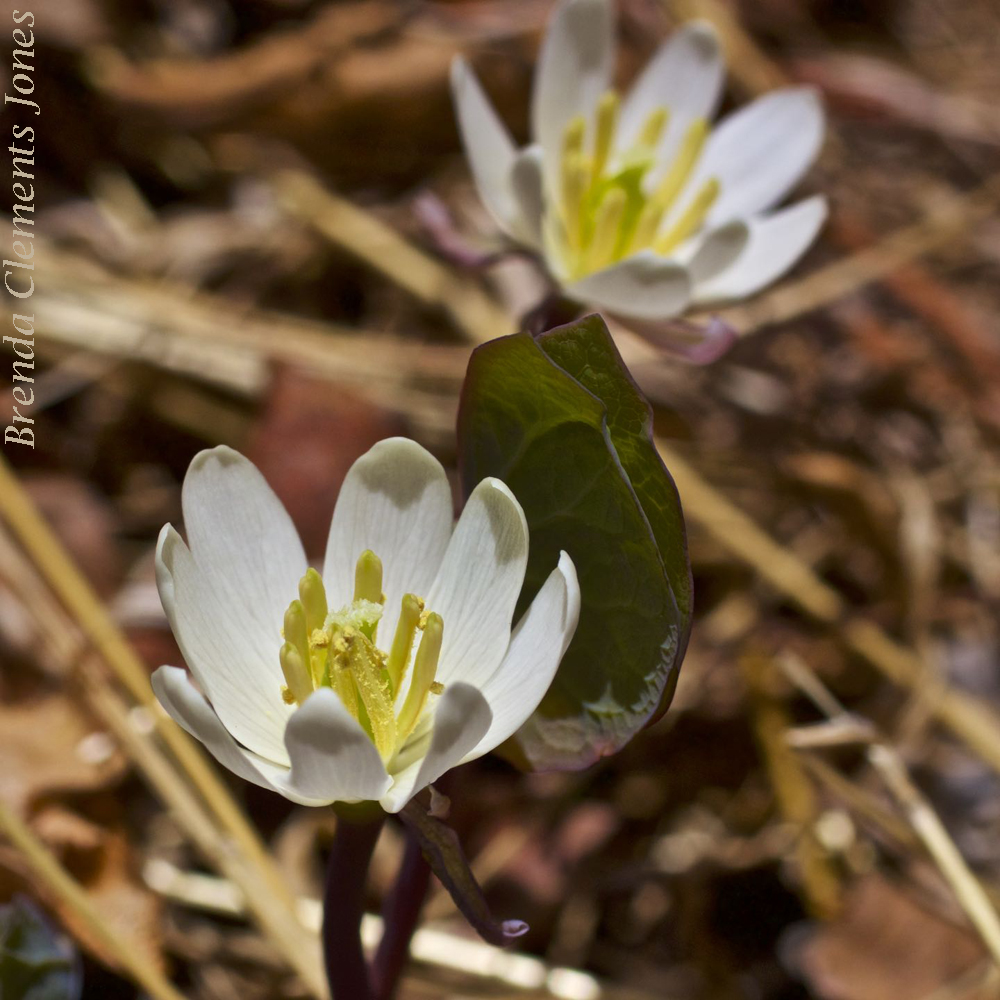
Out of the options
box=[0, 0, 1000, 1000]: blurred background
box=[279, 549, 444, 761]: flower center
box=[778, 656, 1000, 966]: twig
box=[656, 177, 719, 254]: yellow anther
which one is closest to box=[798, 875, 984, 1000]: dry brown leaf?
box=[0, 0, 1000, 1000]: blurred background

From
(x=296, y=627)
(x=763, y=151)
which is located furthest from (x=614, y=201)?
(x=296, y=627)

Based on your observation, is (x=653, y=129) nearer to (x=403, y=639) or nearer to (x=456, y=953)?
(x=403, y=639)

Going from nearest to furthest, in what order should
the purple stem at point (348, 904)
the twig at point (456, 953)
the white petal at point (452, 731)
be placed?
the white petal at point (452, 731) → the purple stem at point (348, 904) → the twig at point (456, 953)

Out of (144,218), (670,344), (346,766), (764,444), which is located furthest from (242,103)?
(346,766)

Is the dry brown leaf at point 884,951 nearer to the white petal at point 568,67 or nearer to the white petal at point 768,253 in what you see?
the white petal at point 768,253

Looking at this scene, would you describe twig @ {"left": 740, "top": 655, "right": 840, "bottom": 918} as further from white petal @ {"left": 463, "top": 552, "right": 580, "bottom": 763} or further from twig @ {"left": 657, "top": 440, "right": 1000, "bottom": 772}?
white petal @ {"left": 463, "top": 552, "right": 580, "bottom": 763}

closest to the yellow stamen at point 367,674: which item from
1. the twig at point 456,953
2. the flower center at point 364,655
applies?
the flower center at point 364,655
